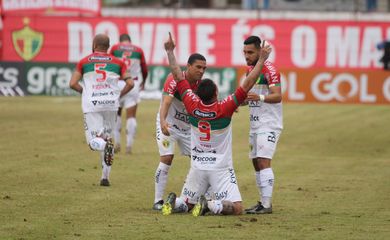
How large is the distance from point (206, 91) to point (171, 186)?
4418mm

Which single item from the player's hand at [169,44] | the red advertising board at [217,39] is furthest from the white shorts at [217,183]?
the red advertising board at [217,39]

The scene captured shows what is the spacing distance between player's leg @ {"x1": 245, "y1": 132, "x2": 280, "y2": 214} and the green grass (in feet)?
1.22

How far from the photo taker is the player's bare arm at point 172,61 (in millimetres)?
12600

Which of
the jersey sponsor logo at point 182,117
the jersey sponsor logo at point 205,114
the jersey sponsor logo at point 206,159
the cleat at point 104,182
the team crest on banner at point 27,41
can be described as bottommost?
the team crest on banner at point 27,41

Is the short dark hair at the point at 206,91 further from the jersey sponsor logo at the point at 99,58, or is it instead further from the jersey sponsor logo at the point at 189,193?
the jersey sponsor logo at the point at 99,58

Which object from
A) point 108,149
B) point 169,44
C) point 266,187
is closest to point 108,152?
point 108,149

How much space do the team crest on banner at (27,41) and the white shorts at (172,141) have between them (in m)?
29.9

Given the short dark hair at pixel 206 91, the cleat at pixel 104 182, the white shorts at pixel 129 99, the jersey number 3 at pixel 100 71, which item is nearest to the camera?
the short dark hair at pixel 206 91

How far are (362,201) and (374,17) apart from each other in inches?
1467

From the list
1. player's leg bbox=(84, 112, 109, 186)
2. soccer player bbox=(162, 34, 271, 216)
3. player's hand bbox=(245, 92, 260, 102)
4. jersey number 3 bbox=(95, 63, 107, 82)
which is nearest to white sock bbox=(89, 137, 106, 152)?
player's leg bbox=(84, 112, 109, 186)

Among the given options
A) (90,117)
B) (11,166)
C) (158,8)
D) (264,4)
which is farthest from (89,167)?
(264,4)

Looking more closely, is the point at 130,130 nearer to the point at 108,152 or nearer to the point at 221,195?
the point at 108,152

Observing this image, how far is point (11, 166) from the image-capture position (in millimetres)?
18688

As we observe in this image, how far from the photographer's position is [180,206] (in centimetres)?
1337
